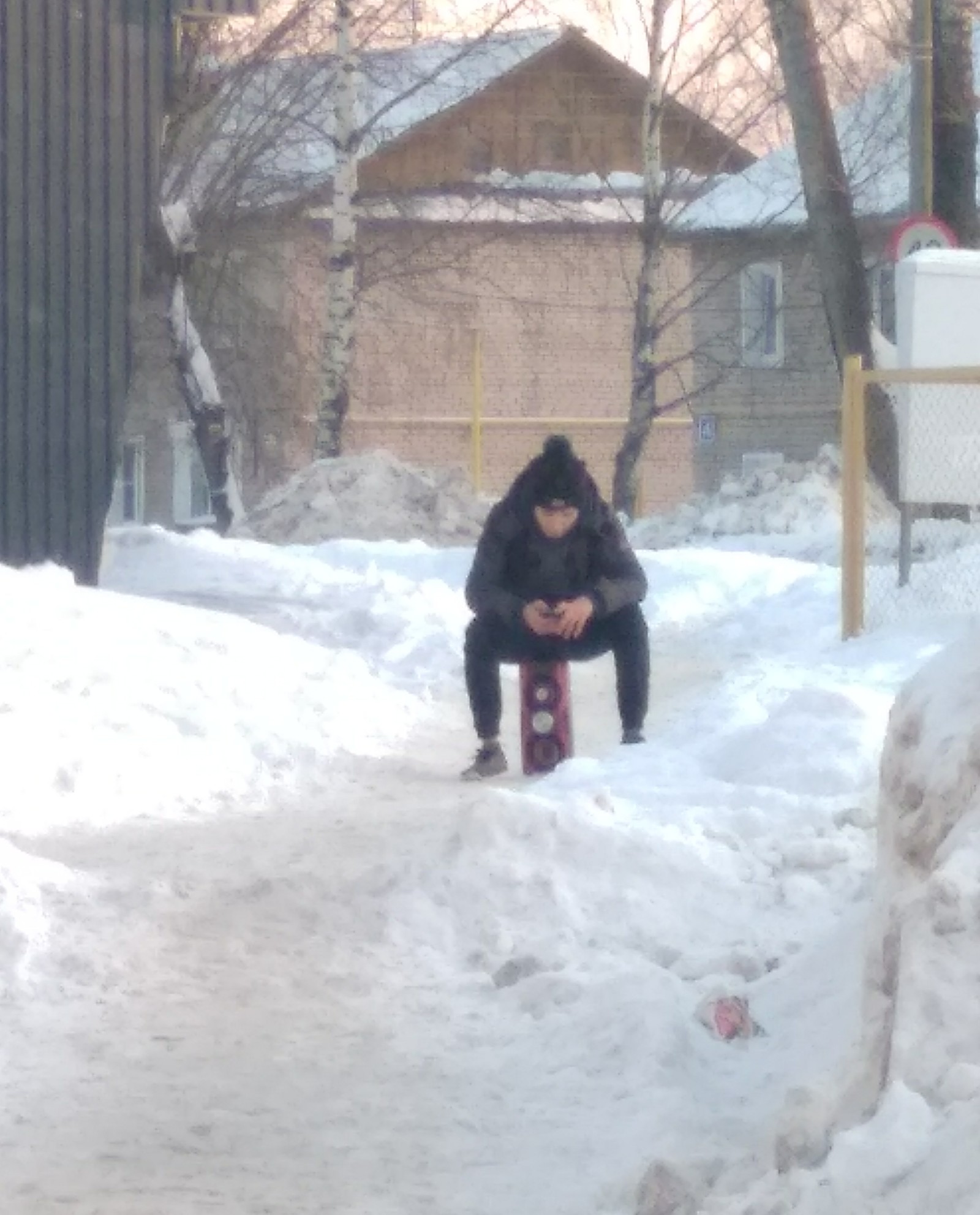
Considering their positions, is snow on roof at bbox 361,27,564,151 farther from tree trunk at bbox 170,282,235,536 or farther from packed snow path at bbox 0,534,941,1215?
packed snow path at bbox 0,534,941,1215

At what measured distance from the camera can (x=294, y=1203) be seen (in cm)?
384

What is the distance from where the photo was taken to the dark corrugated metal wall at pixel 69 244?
12.5 meters

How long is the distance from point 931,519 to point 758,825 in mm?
8066

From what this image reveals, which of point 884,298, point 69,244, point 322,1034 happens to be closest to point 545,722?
point 322,1034

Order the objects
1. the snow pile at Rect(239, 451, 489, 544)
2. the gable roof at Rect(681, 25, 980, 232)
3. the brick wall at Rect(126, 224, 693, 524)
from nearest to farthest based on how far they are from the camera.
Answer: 1. the snow pile at Rect(239, 451, 489, 544)
2. the gable roof at Rect(681, 25, 980, 232)
3. the brick wall at Rect(126, 224, 693, 524)

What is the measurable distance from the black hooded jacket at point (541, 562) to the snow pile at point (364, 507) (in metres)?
11.4

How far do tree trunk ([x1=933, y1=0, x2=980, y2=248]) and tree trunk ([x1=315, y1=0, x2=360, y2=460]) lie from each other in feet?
18.9

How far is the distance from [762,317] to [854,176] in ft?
29.4

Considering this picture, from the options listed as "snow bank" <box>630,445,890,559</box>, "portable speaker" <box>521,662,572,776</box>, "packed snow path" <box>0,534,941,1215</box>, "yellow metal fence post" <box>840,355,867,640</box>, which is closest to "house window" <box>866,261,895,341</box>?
"snow bank" <box>630,445,890,559</box>

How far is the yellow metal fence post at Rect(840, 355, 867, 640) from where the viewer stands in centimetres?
1146

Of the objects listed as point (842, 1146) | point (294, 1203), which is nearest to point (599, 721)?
point (294, 1203)

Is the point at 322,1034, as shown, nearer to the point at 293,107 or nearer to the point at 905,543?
the point at 905,543

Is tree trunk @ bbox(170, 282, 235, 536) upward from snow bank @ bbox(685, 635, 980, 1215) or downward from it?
upward

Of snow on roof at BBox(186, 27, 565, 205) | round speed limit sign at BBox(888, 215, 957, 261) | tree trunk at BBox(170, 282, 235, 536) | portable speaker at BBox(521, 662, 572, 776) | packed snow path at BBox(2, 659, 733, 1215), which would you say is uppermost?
snow on roof at BBox(186, 27, 565, 205)
